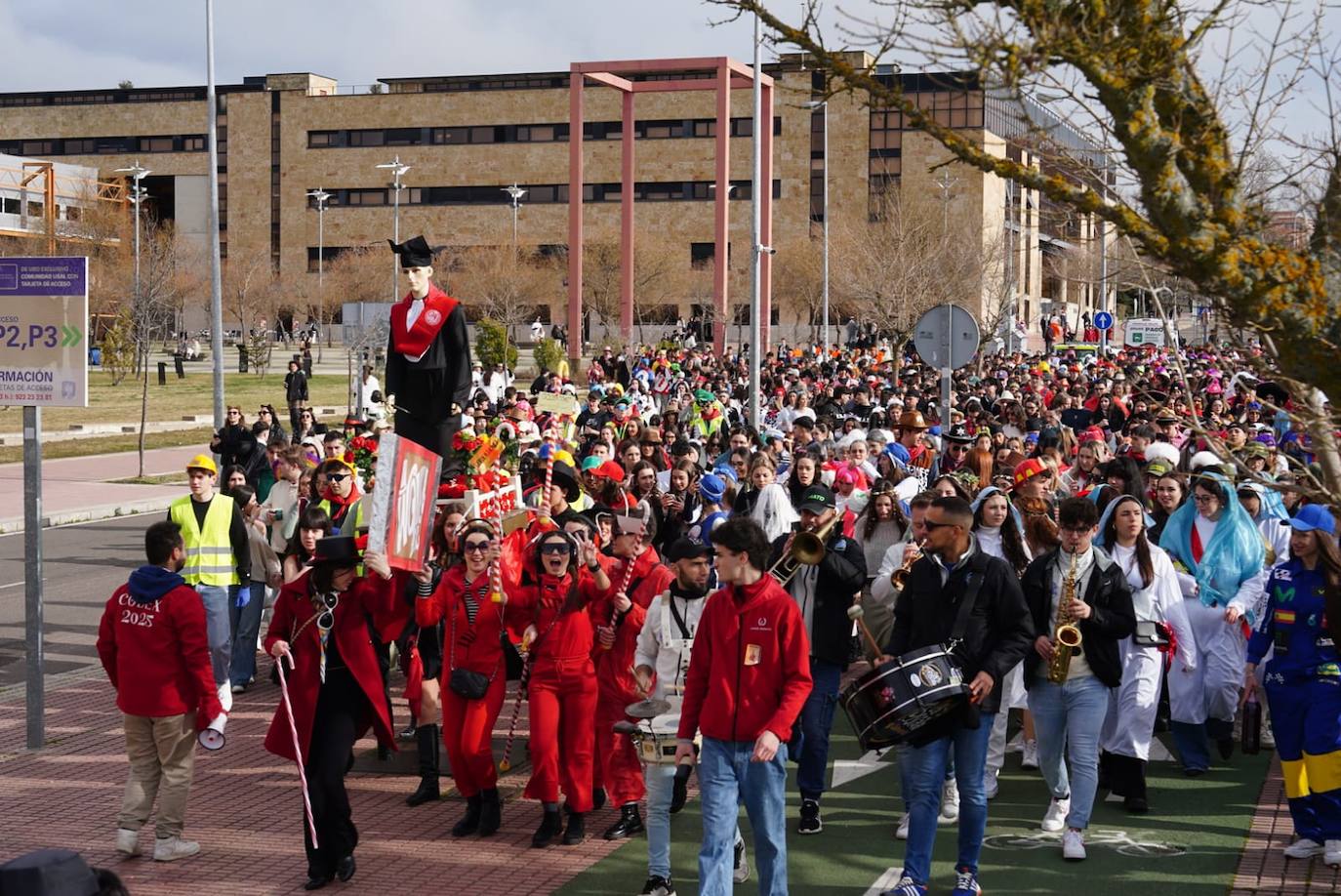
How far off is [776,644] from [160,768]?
11.9 ft

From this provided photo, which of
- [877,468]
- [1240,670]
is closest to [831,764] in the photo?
[1240,670]

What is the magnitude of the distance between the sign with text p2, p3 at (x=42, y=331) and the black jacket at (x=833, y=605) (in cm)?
536

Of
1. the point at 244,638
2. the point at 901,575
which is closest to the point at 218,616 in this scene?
the point at 244,638

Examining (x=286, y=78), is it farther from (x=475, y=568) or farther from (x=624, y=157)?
(x=475, y=568)

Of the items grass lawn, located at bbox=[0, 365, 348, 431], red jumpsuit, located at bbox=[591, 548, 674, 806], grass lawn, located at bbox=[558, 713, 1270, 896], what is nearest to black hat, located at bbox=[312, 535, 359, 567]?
red jumpsuit, located at bbox=[591, 548, 674, 806]

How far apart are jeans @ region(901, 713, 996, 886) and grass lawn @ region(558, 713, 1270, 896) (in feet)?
1.65

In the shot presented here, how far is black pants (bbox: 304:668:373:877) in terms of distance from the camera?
809 cm

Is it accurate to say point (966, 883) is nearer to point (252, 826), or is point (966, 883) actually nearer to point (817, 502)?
point (817, 502)

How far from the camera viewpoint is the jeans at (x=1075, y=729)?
8.20 metres

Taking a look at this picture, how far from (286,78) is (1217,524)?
91965 mm

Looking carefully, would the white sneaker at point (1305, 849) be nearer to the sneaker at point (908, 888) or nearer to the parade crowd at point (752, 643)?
the parade crowd at point (752, 643)

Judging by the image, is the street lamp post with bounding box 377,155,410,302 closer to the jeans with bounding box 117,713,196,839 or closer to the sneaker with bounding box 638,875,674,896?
the jeans with bounding box 117,713,196,839

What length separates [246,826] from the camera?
9.27 m

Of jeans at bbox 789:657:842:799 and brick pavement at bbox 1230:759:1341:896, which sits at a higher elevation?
jeans at bbox 789:657:842:799
